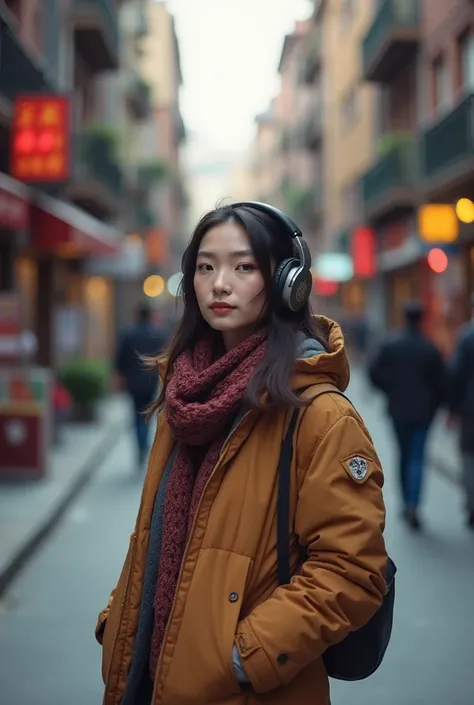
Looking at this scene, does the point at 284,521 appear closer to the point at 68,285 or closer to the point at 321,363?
the point at 321,363

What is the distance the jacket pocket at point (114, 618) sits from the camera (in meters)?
2.14

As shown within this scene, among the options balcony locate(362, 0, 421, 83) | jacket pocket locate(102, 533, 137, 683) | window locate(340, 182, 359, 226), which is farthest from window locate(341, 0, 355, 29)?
jacket pocket locate(102, 533, 137, 683)

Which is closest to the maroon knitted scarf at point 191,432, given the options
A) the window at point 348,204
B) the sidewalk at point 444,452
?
the sidewalk at point 444,452

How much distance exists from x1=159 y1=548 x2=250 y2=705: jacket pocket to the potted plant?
13.2m

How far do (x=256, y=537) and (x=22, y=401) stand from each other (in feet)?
27.4

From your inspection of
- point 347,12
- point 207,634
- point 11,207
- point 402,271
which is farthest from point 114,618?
point 347,12

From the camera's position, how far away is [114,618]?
2.18 meters

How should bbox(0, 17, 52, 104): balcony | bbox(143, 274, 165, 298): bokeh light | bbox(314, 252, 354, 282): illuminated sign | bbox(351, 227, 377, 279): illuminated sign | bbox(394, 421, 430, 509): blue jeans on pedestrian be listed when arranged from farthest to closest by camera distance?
bbox(143, 274, 165, 298): bokeh light → bbox(314, 252, 354, 282): illuminated sign → bbox(351, 227, 377, 279): illuminated sign → bbox(0, 17, 52, 104): balcony → bbox(394, 421, 430, 509): blue jeans on pedestrian

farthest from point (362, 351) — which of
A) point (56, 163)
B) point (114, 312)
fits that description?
point (56, 163)

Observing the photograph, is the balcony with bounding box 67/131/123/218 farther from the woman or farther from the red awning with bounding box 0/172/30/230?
the woman

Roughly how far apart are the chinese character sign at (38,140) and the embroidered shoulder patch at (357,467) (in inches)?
462

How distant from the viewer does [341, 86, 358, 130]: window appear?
103 feet

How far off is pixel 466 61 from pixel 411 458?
39.1 feet

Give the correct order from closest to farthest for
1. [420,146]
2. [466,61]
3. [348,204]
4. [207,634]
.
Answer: [207,634]
[466,61]
[420,146]
[348,204]
